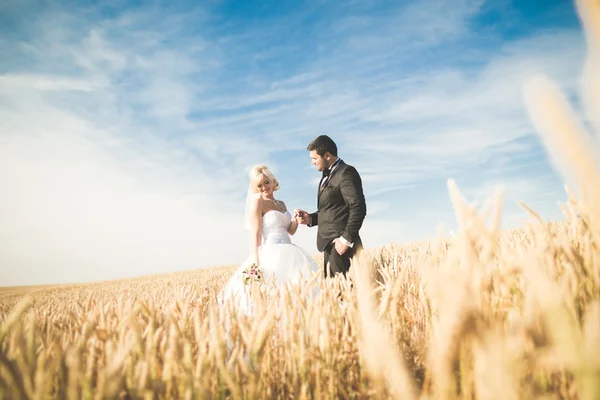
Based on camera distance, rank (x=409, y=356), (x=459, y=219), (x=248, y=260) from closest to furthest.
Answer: (x=459, y=219)
(x=409, y=356)
(x=248, y=260)

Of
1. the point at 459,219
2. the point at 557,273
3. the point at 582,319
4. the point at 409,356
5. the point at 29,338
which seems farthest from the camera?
the point at 409,356

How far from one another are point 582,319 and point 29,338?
2.16 metres

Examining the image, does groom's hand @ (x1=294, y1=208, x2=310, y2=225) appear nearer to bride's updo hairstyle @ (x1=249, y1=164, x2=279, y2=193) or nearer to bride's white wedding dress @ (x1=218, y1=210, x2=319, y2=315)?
bride's white wedding dress @ (x1=218, y1=210, x2=319, y2=315)

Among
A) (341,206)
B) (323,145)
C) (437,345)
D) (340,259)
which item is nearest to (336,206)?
(341,206)

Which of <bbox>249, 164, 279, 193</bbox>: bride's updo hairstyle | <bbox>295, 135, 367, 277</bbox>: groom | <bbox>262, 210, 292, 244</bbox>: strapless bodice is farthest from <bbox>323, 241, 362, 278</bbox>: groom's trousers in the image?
<bbox>249, 164, 279, 193</bbox>: bride's updo hairstyle

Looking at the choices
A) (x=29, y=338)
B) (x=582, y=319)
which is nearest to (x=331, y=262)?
(x=582, y=319)

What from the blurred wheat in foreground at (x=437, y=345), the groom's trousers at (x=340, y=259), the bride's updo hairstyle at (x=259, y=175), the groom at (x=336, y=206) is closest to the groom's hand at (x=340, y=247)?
the groom at (x=336, y=206)

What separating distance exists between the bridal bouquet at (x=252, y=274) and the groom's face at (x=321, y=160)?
1689 millimetres

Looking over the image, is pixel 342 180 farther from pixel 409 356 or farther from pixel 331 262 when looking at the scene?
pixel 409 356

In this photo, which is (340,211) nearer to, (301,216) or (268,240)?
(301,216)

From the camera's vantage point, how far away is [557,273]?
148cm

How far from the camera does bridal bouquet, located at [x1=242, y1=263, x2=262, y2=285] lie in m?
4.32

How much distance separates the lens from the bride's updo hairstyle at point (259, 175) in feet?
18.1

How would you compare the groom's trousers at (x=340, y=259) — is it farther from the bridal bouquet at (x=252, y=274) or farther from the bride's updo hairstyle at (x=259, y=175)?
the bride's updo hairstyle at (x=259, y=175)
